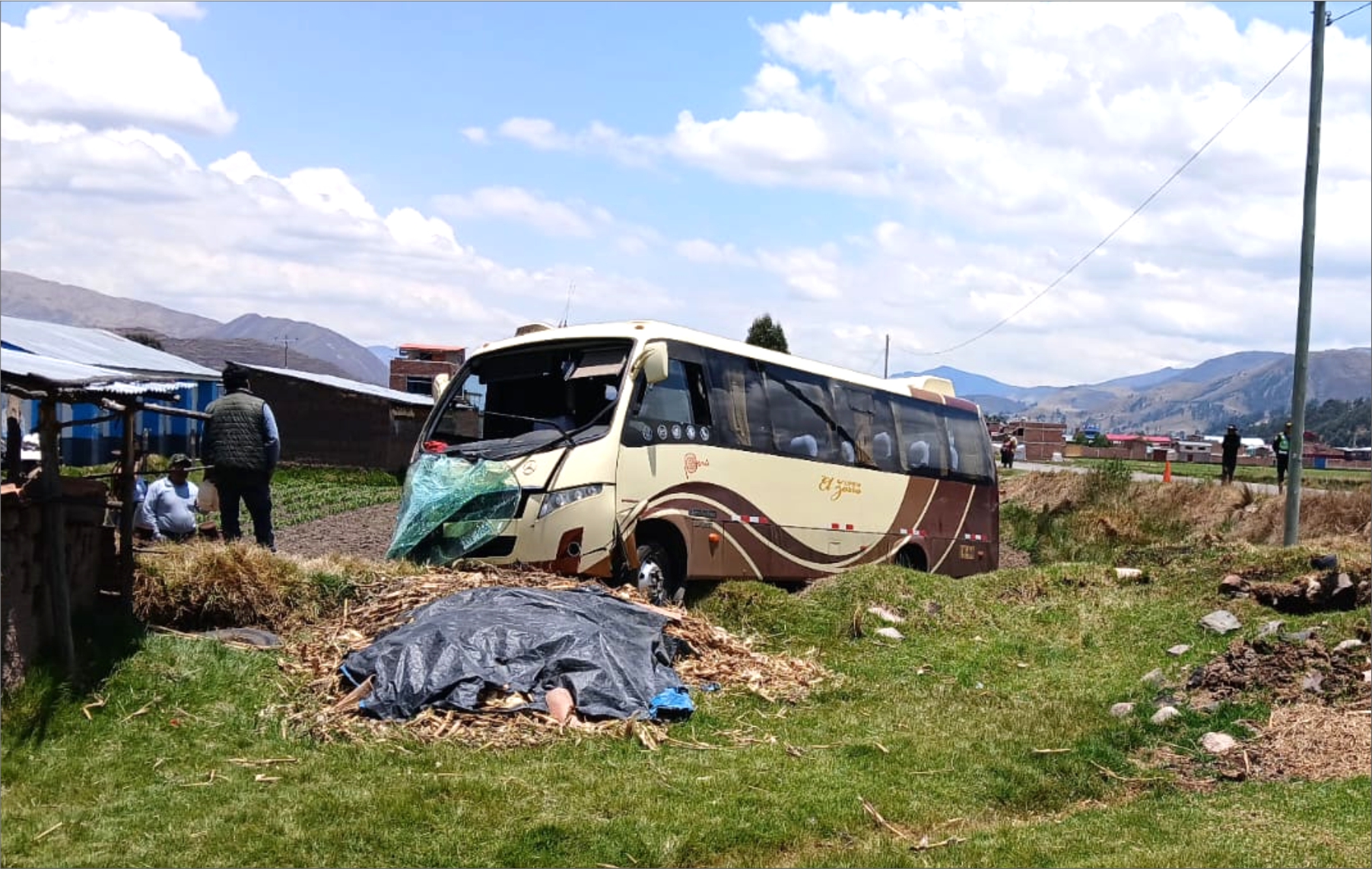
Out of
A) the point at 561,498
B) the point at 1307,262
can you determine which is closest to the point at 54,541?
the point at 561,498

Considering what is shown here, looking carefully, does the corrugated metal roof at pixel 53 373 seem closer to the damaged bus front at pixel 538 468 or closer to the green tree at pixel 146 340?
the damaged bus front at pixel 538 468

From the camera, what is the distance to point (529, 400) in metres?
13.4

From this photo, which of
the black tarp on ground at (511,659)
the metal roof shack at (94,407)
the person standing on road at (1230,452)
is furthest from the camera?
the person standing on road at (1230,452)

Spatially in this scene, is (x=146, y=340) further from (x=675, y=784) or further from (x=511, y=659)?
(x=675, y=784)

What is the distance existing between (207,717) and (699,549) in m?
6.31

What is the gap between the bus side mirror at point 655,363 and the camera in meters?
12.4

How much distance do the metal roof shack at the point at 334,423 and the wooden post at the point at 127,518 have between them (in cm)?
2668

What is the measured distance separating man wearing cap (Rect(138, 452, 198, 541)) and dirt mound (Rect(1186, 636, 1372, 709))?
30.4 feet

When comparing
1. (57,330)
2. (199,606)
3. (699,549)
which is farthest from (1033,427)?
(199,606)

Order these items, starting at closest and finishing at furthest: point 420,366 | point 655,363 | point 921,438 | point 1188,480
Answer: point 655,363 → point 921,438 → point 1188,480 → point 420,366

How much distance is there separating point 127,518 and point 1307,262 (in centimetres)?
1623

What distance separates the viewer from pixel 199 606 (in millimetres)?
9594

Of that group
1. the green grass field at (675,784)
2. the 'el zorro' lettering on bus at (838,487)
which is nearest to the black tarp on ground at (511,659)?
the green grass field at (675,784)

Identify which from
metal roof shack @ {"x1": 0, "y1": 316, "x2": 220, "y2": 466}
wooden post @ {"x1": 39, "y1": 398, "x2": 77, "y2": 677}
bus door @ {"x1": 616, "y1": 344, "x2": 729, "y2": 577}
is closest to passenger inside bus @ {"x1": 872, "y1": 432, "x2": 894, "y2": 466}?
bus door @ {"x1": 616, "y1": 344, "x2": 729, "y2": 577}
